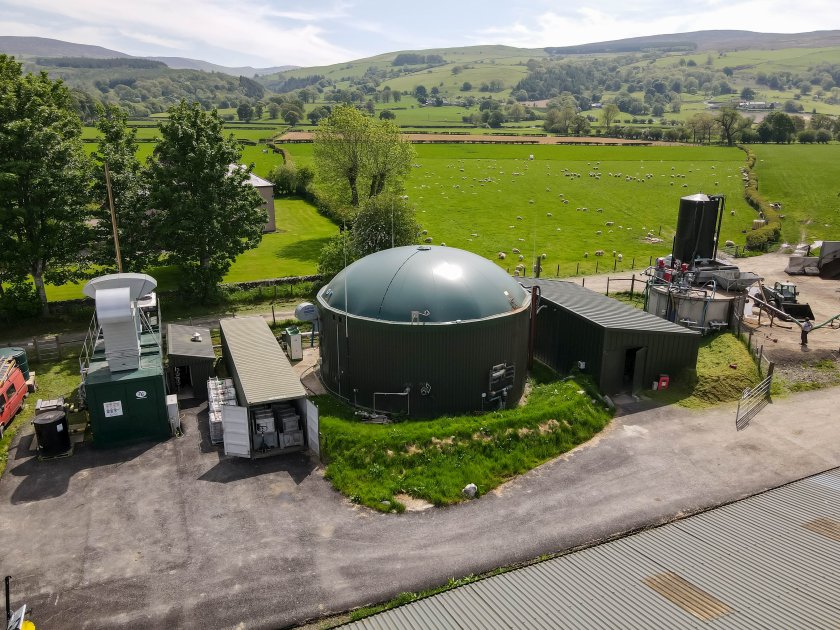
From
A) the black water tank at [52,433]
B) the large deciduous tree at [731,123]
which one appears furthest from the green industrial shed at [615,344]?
the large deciduous tree at [731,123]

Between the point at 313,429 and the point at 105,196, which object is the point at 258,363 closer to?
the point at 313,429

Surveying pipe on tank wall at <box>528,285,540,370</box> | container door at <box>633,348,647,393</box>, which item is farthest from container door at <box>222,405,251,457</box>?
container door at <box>633,348,647,393</box>

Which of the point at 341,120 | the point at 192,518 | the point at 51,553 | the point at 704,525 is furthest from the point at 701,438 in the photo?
the point at 341,120

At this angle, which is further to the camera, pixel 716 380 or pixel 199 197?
pixel 199 197

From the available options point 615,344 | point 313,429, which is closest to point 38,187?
point 313,429

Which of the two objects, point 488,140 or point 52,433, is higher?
point 488,140

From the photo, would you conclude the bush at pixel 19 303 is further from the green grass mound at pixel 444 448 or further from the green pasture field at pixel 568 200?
the green grass mound at pixel 444 448

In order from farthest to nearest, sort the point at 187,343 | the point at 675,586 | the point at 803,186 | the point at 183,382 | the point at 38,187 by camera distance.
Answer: the point at 803,186
the point at 38,187
the point at 187,343
the point at 183,382
the point at 675,586
